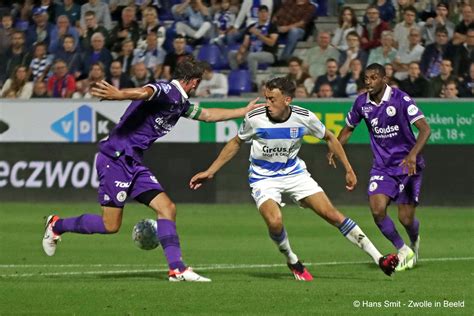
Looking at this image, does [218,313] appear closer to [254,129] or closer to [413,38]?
[254,129]

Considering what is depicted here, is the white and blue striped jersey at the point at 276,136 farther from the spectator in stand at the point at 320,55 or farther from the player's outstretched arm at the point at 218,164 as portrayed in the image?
the spectator in stand at the point at 320,55

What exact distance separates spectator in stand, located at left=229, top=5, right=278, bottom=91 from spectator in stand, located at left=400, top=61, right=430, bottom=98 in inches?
123

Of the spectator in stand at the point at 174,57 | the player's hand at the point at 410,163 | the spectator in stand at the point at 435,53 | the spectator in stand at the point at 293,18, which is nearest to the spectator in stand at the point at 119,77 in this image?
the spectator in stand at the point at 174,57

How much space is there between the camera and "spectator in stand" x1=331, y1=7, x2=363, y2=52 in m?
23.2

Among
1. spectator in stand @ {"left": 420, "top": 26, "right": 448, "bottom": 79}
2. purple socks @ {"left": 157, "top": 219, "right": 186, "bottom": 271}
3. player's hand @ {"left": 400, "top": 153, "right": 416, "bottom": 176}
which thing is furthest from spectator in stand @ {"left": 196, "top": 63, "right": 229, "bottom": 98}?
purple socks @ {"left": 157, "top": 219, "right": 186, "bottom": 271}

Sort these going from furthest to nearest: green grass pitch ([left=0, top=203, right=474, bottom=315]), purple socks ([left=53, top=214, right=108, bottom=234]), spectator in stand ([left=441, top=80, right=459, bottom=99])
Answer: spectator in stand ([left=441, top=80, right=459, bottom=99]) → purple socks ([left=53, top=214, right=108, bottom=234]) → green grass pitch ([left=0, top=203, right=474, bottom=315])

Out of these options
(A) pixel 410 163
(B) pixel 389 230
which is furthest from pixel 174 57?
(A) pixel 410 163

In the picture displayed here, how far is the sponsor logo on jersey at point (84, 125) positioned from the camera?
2228cm

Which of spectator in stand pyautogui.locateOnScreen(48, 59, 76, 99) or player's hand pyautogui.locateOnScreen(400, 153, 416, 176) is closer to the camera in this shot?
player's hand pyautogui.locateOnScreen(400, 153, 416, 176)

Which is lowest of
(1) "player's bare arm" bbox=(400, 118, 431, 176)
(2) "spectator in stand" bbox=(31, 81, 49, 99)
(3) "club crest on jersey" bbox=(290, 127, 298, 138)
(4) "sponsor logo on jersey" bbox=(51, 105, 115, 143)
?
(4) "sponsor logo on jersey" bbox=(51, 105, 115, 143)

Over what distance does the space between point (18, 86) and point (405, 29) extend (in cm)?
723

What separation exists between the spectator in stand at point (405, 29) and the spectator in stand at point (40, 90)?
6.44 meters

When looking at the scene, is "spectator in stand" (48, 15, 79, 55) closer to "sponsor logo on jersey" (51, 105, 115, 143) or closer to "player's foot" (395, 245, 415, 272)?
"sponsor logo on jersey" (51, 105, 115, 143)

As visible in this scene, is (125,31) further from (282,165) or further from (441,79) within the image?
(282,165)
